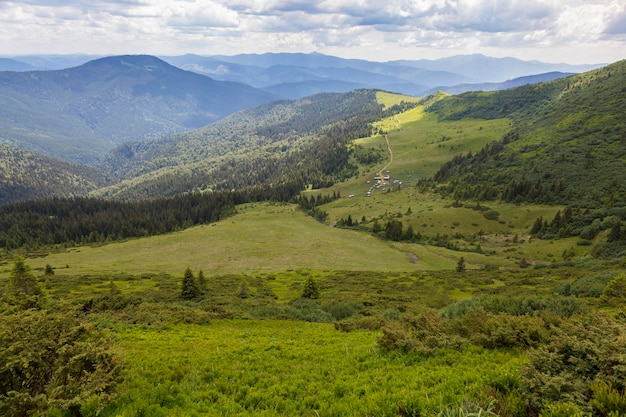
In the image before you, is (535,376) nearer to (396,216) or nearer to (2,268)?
(2,268)

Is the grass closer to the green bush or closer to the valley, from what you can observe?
the valley

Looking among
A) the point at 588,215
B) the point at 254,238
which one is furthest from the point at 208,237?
the point at 588,215

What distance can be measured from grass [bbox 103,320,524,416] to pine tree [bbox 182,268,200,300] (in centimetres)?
2858

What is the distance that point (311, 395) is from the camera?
1276cm

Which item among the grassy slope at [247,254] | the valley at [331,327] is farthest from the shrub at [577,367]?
the grassy slope at [247,254]

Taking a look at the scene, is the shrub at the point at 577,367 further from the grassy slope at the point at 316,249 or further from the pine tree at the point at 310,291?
the grassy slope at the point at 316,249

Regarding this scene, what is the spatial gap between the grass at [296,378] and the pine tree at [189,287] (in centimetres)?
2858

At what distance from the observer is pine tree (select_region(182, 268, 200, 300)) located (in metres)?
48.5

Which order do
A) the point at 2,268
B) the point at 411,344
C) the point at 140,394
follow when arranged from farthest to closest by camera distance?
1. the point at 2,268
2. the point at 411,344
3. the point at 140,394

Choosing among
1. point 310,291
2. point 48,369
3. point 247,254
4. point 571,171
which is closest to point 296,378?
point 48,369

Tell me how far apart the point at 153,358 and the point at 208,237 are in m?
106

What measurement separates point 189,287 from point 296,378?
3911 centimetres

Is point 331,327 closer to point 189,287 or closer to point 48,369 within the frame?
point 48,369

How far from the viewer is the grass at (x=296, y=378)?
11133 mm
